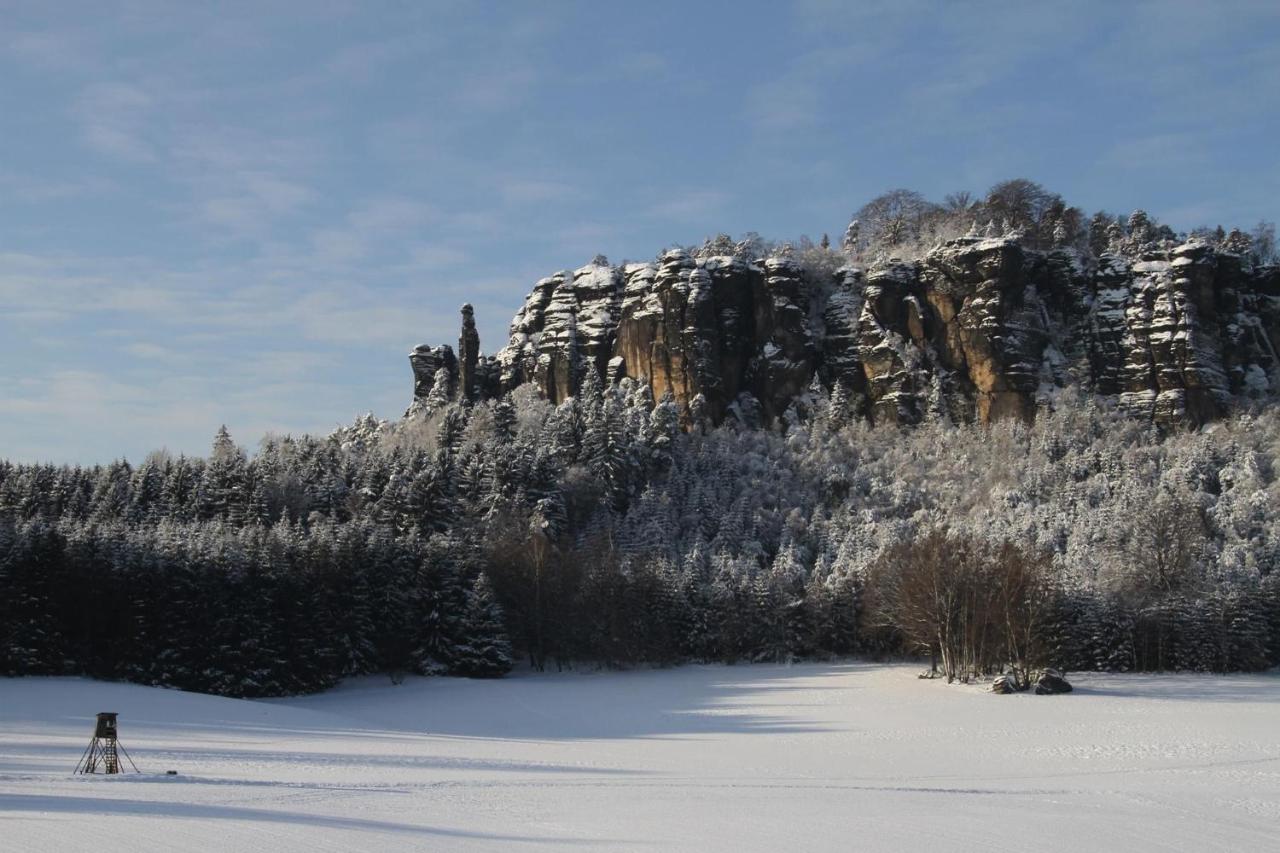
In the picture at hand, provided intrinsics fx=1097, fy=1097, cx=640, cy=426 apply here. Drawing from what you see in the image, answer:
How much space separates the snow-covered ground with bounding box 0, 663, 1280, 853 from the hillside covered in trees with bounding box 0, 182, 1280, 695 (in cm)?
664

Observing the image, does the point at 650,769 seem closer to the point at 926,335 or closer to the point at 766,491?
the point at 766,491

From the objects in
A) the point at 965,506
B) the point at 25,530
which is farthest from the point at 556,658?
the point at 965,506

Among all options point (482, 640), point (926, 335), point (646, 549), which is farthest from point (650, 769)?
point (926, 335)

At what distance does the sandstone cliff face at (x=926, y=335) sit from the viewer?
403ft

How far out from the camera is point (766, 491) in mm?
107875

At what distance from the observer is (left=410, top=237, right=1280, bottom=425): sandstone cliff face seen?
4833 inches

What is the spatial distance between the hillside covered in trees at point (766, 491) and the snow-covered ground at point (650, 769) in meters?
6.64

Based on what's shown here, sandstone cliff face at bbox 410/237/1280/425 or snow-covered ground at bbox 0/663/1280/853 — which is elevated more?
sandstone cliff face at bbox 410/237/1280/425

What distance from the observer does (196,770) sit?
25.7 metres

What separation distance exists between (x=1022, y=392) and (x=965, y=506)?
26056mm

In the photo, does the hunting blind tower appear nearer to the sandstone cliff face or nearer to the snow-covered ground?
the snow-covered ground

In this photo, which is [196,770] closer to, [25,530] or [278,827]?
[278,827]

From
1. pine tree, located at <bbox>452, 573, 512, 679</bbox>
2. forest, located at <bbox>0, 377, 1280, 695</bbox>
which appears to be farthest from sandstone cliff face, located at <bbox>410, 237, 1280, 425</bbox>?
pine tree, located at <bbox>452, 573, 512, 679</bbox>

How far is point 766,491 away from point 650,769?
258 feet
